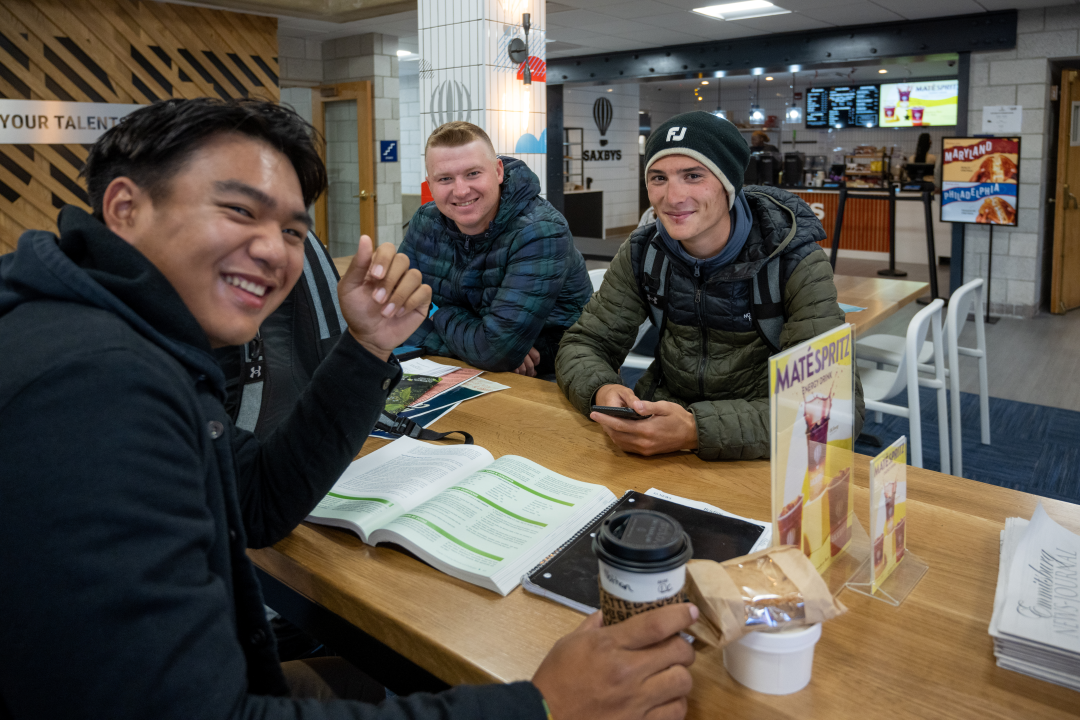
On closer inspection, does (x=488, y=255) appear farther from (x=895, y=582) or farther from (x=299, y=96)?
(x=299, y=96)

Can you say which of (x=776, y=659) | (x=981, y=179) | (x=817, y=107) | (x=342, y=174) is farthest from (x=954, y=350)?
(x=817, y=107)

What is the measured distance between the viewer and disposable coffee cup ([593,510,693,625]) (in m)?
0.71

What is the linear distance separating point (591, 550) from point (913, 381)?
209 cm

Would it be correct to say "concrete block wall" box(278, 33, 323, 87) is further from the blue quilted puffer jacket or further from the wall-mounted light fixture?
the blue quilted puffer jacket

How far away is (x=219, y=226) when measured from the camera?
79cm

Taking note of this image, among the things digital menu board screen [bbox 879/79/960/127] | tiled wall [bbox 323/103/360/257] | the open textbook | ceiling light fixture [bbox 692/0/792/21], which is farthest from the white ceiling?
the open textbook

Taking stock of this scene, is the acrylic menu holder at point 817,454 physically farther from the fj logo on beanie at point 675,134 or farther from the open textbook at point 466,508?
the fj logo on beanie at point 675,134

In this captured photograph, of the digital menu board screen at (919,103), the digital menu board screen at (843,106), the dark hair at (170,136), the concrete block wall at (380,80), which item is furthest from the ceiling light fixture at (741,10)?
the dark hair at (170,136)

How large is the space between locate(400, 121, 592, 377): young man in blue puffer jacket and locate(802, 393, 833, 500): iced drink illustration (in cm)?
128

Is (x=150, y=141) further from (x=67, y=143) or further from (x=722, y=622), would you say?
(x=67, y=143)

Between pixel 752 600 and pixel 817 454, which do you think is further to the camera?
pixel 817 454

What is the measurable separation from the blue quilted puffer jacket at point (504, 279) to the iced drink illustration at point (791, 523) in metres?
1.26

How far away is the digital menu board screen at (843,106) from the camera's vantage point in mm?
11656

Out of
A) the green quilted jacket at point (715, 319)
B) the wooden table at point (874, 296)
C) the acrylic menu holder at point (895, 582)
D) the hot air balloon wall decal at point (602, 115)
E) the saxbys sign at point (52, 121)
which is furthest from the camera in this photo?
the hot air balloon wall decal at point (602, 115)
